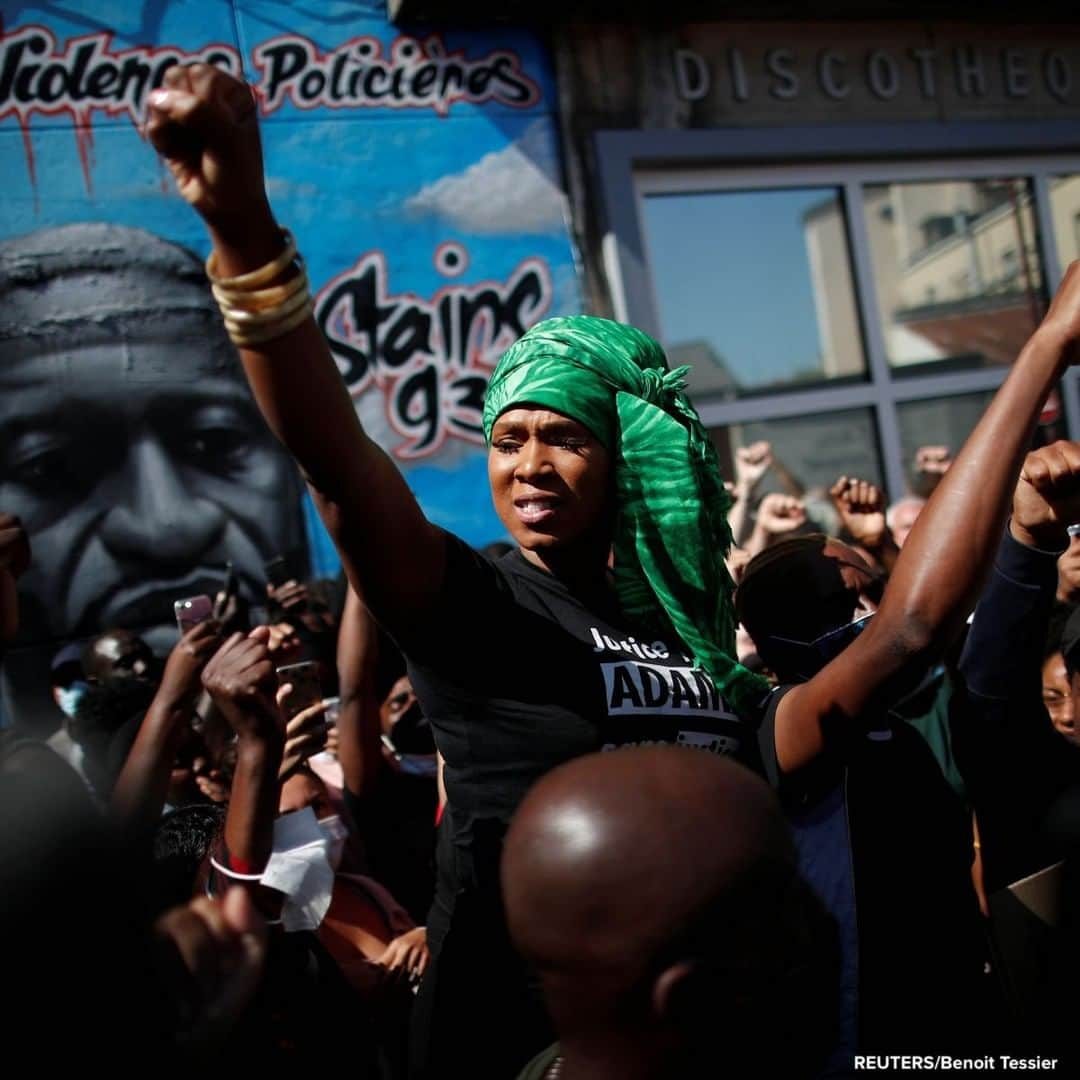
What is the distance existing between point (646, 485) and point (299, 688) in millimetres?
1047

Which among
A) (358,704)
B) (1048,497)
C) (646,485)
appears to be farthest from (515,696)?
(358,704)

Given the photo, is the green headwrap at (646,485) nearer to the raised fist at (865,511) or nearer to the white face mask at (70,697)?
the raised fist at (865,511)

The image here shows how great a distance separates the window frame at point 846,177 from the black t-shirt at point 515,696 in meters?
3.62

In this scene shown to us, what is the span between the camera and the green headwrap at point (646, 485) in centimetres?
164

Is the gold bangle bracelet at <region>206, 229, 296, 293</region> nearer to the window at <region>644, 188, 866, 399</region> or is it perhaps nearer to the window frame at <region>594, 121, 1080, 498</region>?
the window frame at <region>594, 121, 1080, 498</region>

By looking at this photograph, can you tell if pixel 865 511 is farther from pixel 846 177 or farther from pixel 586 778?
pixel 846 177

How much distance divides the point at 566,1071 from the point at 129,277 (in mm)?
4100

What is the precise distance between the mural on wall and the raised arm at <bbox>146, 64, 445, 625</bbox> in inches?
130

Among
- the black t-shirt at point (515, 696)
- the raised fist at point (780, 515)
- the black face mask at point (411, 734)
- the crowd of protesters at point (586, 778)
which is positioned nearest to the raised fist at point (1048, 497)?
the crowd of protesters at point (586, 778)

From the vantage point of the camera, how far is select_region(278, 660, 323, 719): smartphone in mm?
2383

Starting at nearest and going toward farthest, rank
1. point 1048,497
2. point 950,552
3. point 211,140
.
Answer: point 211,140
point 950,552
point 1048,497

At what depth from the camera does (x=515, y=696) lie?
151 centimetres

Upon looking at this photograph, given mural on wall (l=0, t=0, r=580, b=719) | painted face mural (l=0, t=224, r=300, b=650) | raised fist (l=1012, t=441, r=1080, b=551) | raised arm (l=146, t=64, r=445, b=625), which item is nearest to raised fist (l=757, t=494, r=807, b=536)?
mural on wall (l=0, t=0, r=580, b=719)

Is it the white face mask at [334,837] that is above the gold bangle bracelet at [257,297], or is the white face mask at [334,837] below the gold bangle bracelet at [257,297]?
below
